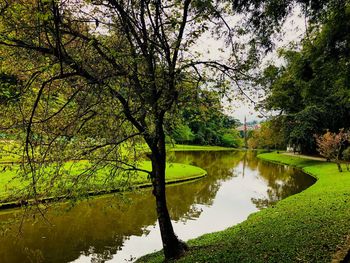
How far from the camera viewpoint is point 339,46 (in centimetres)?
838

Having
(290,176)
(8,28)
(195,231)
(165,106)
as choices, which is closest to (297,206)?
(195,231)

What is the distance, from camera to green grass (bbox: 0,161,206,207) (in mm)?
7383

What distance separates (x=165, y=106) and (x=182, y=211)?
460 inches

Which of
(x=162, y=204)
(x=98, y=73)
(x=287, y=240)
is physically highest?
(x=98, y=73)

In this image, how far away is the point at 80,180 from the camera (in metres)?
9.35

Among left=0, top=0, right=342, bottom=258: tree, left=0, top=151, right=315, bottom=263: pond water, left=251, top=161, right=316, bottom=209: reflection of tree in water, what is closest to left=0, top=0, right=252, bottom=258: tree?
left=0, top=0, right=342, bottom=258: tree

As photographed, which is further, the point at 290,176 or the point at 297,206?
the point at 290,176

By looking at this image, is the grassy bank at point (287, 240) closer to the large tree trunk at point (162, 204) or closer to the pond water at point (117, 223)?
the large tree trunk at point (162, 204)

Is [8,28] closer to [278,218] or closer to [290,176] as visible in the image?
[278,218]

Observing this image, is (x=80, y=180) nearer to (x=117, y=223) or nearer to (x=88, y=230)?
(x=88, y=230)

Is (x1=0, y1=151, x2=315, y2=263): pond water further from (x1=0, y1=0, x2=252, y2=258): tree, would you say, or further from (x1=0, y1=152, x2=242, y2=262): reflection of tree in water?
(x1=0, y1=0, x2=252, y2=258): tree

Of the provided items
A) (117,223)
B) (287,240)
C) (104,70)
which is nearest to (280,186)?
(117,223)

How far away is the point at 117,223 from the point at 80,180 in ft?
21.6

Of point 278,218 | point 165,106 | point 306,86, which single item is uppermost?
point 306,86
